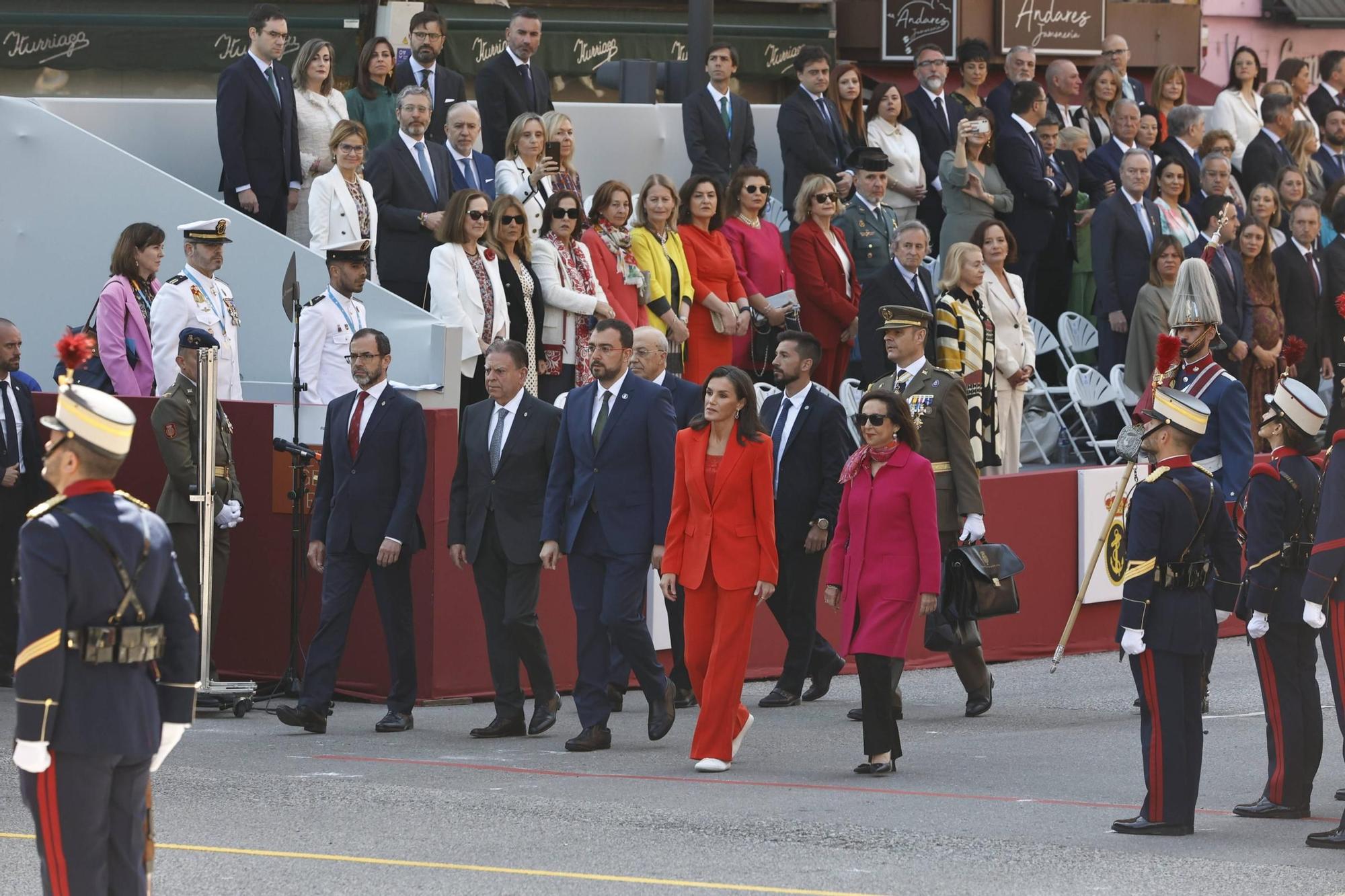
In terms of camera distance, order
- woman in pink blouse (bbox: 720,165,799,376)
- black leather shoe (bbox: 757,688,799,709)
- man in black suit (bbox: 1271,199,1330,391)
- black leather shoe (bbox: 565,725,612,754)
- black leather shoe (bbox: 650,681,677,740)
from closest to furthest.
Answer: black leather shoe (bbox: 565,725,612,754), black leather shoe (bbox: 650,681,677,740), black leather shoe (bbox: 757,688,799,709), woman in pink blouse (bbox: 720,165,799,376), man in black suit (bbox: 1271,199,1330,391)

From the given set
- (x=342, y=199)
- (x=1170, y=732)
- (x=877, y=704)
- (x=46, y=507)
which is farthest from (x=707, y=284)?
(x=46, y=507)

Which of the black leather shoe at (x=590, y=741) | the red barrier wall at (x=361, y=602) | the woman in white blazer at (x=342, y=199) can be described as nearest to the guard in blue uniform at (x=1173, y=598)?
the black leather shoe at (x=590, y=741)

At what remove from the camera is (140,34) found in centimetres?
1964

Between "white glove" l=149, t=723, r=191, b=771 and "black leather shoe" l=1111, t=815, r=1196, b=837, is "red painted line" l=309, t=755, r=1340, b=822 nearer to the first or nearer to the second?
"black leather shoe" l=1111, t=815, r=1196, b=837

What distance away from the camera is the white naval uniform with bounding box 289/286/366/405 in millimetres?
13203

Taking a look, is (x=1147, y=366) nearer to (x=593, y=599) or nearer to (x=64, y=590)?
(x=593, y=599)

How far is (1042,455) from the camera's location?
58.1ft

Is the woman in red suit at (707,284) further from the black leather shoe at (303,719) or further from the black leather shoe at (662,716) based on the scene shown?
the black leather shoe at (303,719)

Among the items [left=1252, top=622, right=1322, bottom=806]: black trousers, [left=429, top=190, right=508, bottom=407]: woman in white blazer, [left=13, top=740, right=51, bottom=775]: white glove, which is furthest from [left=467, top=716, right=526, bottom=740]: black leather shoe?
[left=13, top=740, right=51, bottom=775]: white glove

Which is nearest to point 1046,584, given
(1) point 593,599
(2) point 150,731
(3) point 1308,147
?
(1) point 593,599

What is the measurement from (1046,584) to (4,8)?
10.4m

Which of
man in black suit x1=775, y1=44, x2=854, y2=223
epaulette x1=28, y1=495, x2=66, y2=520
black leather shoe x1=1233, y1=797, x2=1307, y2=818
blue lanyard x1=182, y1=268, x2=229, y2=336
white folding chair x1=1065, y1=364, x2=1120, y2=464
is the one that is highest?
man in black suit x1=775, y1=44, x2=854, y2=223

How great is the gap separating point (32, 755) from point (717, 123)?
11.6m

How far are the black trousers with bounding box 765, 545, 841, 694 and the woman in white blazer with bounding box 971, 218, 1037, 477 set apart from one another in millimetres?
2754
